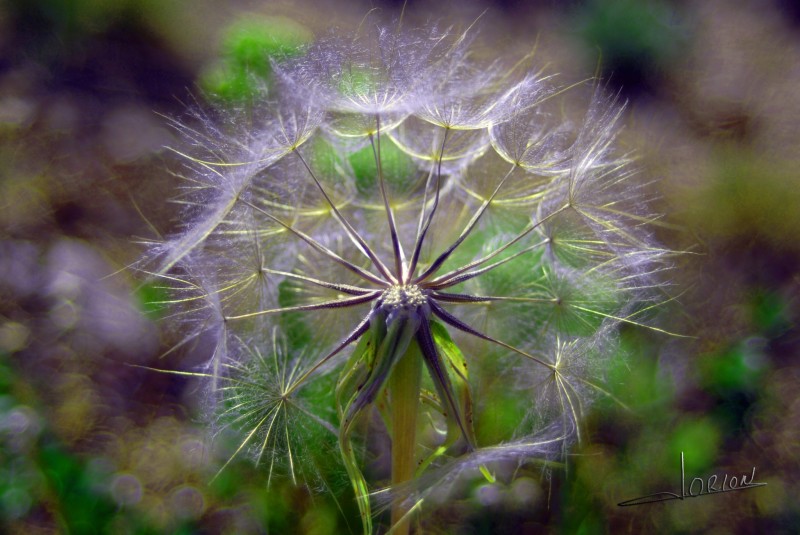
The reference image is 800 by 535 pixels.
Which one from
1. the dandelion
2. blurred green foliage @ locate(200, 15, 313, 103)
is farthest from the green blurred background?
the dandelion

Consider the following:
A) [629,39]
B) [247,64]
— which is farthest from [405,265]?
[629,39]

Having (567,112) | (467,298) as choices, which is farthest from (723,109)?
(467,298)

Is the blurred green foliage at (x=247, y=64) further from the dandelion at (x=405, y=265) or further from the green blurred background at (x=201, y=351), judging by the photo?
the dandelion at (x=405, y=265)

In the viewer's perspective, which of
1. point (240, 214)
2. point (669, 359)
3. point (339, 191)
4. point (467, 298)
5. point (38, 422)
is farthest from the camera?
point (669, 359)

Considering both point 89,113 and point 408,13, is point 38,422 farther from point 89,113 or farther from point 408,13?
point 408,13
